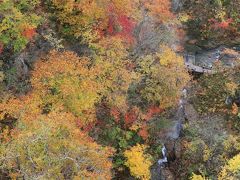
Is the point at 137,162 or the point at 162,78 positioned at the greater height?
the point at 162,78

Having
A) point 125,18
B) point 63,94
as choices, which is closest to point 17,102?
point 63,94

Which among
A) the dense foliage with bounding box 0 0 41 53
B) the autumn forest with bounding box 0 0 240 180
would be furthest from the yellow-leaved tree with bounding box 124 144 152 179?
the dense foliage with bounding box 0 0 41 53

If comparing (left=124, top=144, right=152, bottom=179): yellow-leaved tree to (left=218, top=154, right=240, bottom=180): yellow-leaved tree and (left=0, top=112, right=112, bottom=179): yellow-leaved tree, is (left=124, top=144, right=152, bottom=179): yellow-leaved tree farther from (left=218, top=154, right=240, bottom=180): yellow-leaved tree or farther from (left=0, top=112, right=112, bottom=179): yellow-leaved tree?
(left=0, top=112, right=112, bottom=179): yellow-leaved tree

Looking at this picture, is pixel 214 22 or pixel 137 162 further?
pixel 214 22

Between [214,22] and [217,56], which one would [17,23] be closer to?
[217,56]

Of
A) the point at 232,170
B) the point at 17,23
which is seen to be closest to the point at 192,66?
the point at 232,170

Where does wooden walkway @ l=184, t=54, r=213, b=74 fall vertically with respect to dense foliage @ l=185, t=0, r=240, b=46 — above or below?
below

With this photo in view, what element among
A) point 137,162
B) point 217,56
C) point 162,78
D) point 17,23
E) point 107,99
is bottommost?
point 137,162

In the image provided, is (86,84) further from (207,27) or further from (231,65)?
(207,27)
